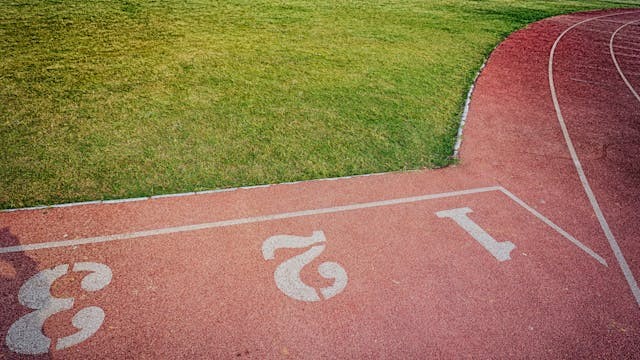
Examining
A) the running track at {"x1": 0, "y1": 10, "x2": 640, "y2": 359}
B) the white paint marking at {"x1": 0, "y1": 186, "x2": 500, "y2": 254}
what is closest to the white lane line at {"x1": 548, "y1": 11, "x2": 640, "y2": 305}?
the running track at {"x1": 0, "y1": 10, "x2": 640, "y2": 359}

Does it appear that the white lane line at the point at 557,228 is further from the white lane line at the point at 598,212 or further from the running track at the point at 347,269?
the white lane line at the point at 598,212

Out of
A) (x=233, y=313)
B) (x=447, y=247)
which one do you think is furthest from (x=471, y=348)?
(x=233, y=313)

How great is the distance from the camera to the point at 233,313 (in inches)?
169

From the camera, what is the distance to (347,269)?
16.1 ft

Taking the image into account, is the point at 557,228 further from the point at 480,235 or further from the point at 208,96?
the point at 208,96

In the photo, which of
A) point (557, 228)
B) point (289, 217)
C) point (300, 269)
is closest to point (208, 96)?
point (289, 217)

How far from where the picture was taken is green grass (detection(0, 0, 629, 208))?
6.62m

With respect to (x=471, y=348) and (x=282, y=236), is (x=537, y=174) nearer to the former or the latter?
(x=471, y=348)

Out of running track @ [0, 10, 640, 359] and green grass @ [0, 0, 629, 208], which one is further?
green grass @ [0, 0, 629, 208]

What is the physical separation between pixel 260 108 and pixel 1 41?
341 inches

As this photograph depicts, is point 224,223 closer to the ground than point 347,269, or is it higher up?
higher up

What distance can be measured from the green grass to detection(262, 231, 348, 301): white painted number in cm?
156

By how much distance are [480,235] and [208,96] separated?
6.66 meters

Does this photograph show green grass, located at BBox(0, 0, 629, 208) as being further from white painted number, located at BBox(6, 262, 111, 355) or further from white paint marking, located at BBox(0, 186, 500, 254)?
white painted number, located at BBox(6, 262, 111, 355)
